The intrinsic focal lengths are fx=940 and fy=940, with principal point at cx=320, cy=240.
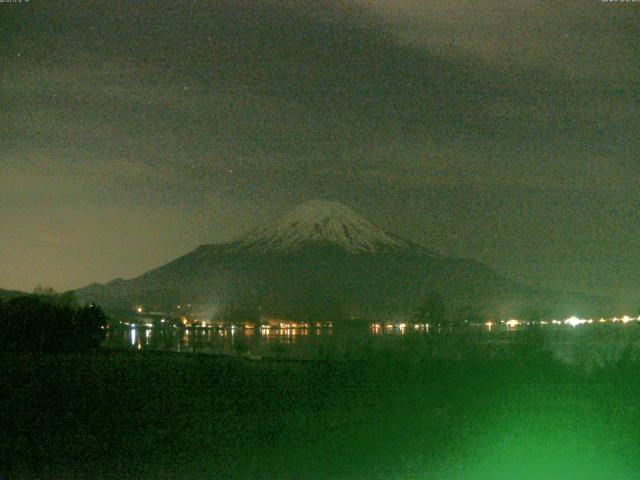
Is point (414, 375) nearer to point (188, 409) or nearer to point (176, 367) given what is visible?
point (188, 409)

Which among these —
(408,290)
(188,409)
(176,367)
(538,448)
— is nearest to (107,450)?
(188,409)

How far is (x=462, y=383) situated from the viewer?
63.9ft

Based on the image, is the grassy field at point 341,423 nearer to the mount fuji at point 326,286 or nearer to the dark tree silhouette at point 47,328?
the dark tree silhouette at point 47,328

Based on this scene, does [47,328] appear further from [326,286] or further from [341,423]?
[326,286]

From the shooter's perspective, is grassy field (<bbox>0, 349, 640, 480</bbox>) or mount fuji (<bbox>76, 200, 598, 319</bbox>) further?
mount fuji (<bbox>76, 200, 598, 319</bbox>)

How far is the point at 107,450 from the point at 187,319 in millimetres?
129372

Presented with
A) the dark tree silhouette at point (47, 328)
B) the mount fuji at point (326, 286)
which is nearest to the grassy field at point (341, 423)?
the dark tree silhouette at point (47, 328)

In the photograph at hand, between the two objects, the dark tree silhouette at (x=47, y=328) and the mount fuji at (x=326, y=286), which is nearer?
the dark tree silhouette at (x=47, y=328)

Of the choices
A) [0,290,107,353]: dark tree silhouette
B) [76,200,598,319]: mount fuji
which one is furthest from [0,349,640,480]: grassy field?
[76,200,598,319]: mount fuji

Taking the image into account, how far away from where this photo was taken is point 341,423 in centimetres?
1667

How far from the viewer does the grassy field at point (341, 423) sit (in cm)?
1316

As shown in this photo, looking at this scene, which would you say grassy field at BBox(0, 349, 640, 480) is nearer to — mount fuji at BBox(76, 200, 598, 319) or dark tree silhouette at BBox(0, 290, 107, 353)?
dark tree silhouette at BBox(0, 290, 107, 353)

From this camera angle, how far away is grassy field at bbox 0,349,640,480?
43.2ft

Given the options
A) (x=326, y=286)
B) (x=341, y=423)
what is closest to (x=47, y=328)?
(x=341, y=423)
